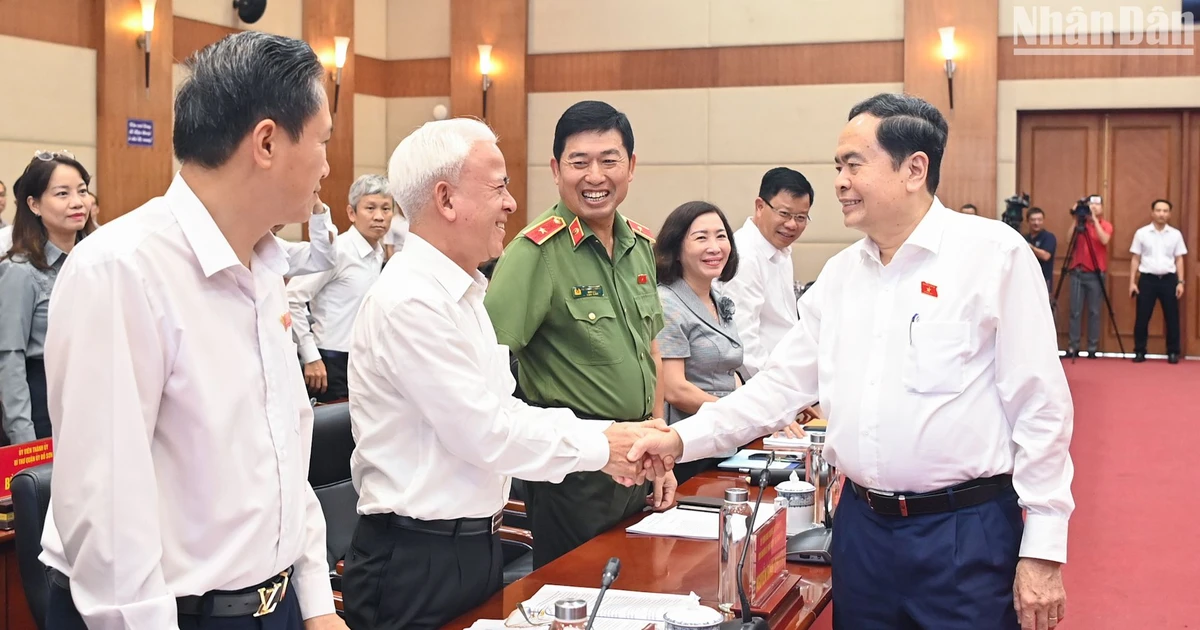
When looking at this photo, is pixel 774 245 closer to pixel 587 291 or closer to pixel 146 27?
pixel 587 291

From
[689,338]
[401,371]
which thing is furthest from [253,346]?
[689,338]

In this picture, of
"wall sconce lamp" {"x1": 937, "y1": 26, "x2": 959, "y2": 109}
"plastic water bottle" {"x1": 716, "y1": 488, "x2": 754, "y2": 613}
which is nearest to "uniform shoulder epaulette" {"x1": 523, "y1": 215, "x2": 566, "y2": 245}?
"plastic water bottle" {"x1": 716, "y1": 488, "x2": 754, "y2": 613}

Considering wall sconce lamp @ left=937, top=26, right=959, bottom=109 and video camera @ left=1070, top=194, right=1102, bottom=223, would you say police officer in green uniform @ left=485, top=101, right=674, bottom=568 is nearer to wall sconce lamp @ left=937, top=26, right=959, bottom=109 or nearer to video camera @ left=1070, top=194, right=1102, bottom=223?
wall sconce lamp @ left=937, top=26, right=959, bottom=109

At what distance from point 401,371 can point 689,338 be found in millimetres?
1793

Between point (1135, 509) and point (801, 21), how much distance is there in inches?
237

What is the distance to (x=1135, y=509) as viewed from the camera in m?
5.17

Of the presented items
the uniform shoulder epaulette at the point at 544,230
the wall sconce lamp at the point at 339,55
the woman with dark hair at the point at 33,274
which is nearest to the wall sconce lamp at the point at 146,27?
the wall sconce lamp at the point at 339,55

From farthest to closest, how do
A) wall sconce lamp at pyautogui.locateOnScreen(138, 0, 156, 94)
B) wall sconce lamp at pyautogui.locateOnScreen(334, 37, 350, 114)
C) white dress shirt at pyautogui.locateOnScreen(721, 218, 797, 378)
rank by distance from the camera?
wall sconce lamp at pyautogui.locateOnScreen(334, 37, 350, 114)
wall sconce lamp at pyautogui.locateOnScreen(138, 0, 156, 94)
white dress shirt at pyautogui.locateOnScreen(721, 218, 797, 378)

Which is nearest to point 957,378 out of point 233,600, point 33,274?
point 233,600

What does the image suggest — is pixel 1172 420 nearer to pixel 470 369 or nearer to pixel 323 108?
pixel 470 369

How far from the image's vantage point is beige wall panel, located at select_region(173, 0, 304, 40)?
28.2 ft

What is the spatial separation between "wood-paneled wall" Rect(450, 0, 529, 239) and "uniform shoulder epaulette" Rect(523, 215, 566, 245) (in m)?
7.92

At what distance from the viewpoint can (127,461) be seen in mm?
1160

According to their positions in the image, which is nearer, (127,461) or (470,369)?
(127,461)
